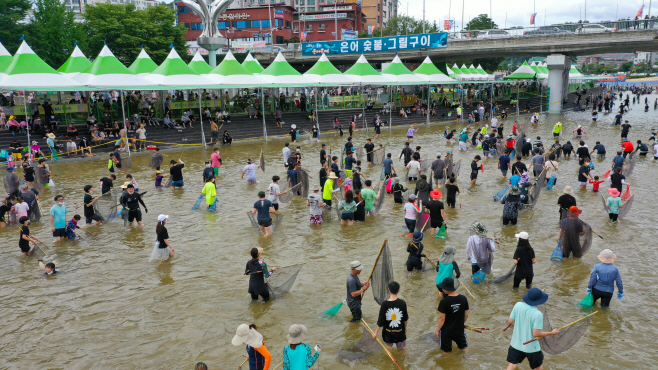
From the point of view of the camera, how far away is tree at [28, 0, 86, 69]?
45031mm

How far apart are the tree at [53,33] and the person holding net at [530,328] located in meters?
51.4

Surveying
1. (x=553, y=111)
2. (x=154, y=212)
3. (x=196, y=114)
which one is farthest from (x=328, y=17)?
(x=154, y=212)

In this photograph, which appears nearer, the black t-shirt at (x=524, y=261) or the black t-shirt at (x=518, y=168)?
the black t-shirt at (x=524, y=261)

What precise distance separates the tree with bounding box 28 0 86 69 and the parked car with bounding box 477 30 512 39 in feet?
137

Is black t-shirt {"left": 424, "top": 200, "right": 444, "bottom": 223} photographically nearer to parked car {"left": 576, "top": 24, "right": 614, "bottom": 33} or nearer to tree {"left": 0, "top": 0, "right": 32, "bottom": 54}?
parked car {"left": 576, "top": 24, "right": 614, "bottom": 33}

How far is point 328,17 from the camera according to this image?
9494 cm

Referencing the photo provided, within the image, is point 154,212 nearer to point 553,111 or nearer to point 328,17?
point 553,111

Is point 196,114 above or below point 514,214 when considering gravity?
above

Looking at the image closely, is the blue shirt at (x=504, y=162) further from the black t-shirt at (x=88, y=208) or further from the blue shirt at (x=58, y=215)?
the blue shirt at (x=58, y=215)

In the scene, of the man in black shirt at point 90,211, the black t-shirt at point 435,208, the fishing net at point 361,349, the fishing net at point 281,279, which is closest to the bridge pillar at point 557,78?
the black t-shirt at point 435,208

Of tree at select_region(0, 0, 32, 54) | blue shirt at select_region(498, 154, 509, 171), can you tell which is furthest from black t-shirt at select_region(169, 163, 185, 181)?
tree at select_region(0, 0, 32, 54)

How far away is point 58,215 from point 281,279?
714 centimetres

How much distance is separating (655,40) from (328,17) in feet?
220

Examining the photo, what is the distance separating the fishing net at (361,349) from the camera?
691 cm
